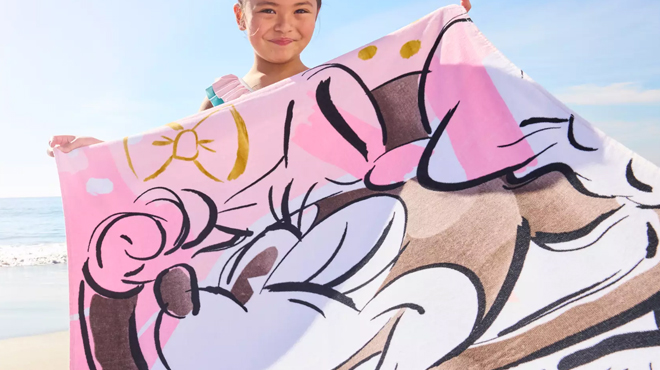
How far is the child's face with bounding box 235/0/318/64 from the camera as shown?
6.19 ft

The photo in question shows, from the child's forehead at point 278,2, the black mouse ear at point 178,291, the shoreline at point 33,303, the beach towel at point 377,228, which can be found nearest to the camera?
the beach towel at point 377,228

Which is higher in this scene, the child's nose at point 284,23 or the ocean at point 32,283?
the child's nose at point 284,23

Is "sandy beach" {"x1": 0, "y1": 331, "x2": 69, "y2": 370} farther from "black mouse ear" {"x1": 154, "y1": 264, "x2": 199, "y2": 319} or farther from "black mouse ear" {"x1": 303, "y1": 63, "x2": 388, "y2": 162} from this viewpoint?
"black mouse ear" {"x1": 303, "y1": 63, "x2": 388, "y2": 162}

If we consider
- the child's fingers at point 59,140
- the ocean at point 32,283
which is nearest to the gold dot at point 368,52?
the child's fingers at point 59,140

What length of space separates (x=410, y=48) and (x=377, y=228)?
2.15 ft

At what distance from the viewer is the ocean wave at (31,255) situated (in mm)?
6078

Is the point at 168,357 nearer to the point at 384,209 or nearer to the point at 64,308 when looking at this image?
the point at 384,209

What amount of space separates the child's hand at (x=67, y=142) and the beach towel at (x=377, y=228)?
4cm

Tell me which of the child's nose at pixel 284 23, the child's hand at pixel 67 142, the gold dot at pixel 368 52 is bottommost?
the gold dot at pixel 368 52

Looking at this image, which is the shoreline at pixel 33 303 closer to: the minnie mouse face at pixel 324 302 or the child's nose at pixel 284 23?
the minnie mouse face at pixel 324 302

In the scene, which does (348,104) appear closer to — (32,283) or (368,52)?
(368,52)

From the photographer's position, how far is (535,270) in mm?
1166

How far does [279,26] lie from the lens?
75.2 inches

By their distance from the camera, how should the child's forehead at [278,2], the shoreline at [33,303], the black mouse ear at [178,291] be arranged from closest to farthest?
the black mouse ear at [178,291]
the child's forehead at [278,2]
the shoreline at [33,303]
